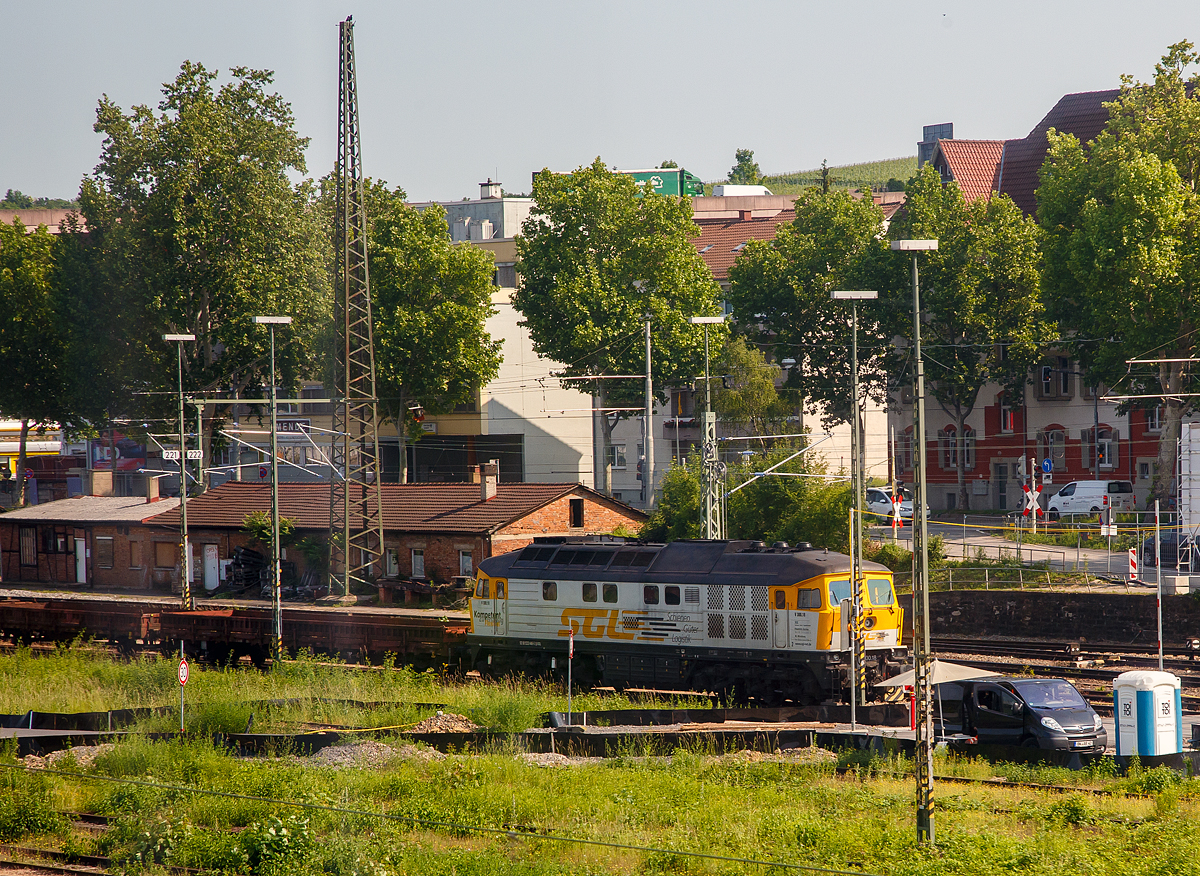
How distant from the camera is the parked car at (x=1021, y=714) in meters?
22.4

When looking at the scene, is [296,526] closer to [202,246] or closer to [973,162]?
[202,246]

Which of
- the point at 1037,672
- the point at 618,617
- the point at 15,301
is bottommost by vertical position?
the point at 1037,672

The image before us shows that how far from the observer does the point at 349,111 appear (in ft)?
141

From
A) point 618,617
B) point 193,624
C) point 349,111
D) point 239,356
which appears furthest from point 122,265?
point 618,617

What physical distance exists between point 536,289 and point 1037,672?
36.5 metres

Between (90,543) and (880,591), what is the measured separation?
42896 mm

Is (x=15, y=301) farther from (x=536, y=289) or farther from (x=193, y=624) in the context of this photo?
(x=193, y=624)

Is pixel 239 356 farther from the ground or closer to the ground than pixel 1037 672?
farther from the ground

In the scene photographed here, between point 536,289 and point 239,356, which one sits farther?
point 536,289

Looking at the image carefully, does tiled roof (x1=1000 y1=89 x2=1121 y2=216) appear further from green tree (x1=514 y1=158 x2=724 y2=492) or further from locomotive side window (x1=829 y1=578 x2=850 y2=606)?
locomotive side window (x1=829 y1=578 x2=850 y2=606)

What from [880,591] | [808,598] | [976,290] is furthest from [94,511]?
[976,290]

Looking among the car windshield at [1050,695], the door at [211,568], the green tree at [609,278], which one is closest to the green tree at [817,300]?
the green tree at [609,278]

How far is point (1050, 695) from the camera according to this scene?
23188mm

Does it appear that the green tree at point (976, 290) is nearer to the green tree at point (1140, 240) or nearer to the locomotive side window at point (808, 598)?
the green tree at point (1140, 240)
